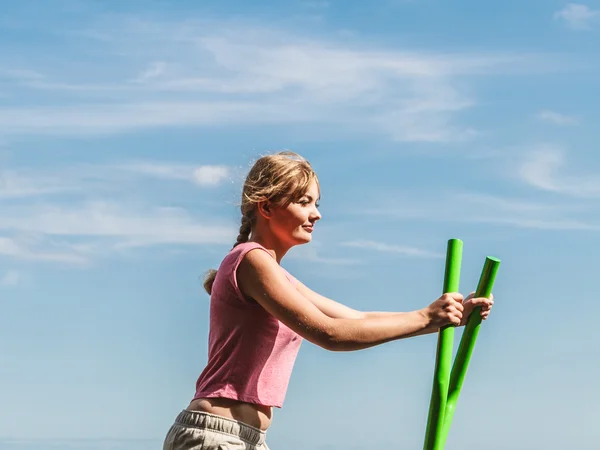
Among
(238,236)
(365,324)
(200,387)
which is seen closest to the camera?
(365,324)

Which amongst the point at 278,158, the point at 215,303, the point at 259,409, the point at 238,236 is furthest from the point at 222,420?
the point at 278,158

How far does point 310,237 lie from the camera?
428 centimetres

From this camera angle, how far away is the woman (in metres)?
3.88

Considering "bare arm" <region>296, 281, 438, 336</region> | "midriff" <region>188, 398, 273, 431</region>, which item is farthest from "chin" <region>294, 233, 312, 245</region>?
"midriff" <region>188, 398, 273, 431</region>

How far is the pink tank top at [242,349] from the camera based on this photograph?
4.04 m

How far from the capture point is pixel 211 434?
396 centimetres

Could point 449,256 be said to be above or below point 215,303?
above

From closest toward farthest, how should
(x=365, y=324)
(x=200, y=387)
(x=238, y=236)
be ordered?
(x=365, y=324), (x=200, y=387), (x=238, y=236)

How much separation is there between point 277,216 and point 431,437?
129 cm

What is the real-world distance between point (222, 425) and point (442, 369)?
1090 millimetres

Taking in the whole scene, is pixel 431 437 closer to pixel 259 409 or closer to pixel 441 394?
pixel 441 394

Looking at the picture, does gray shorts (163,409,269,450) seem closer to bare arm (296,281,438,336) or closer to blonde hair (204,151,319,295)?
blonde hair (204,151,319,295)

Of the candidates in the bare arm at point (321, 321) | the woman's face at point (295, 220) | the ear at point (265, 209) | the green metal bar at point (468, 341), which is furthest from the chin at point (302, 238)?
the green metal bar at point (468, 341)

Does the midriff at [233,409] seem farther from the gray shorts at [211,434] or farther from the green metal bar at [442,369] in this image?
the green metal bar at [442,369]
